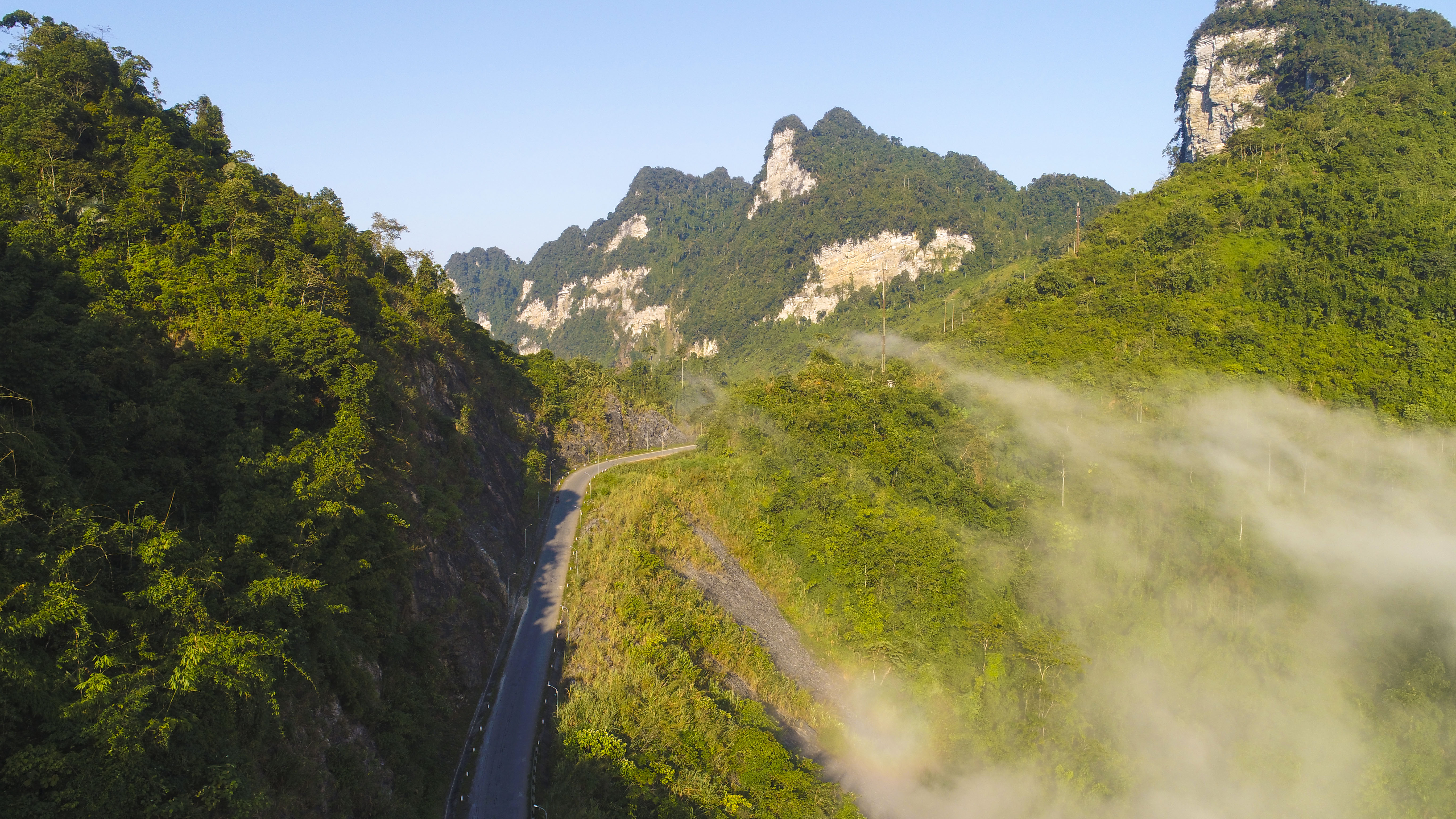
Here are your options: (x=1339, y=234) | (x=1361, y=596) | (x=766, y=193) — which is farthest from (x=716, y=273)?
(x=1361, y=596)

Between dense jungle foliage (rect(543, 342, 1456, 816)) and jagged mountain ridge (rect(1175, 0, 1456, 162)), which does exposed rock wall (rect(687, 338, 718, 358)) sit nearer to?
jagged mountain ridge (rect(1175, 0, 1456, 162))

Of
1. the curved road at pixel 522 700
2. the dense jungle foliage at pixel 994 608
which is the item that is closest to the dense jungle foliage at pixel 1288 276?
the dense jungle foliage at pixel 994 608

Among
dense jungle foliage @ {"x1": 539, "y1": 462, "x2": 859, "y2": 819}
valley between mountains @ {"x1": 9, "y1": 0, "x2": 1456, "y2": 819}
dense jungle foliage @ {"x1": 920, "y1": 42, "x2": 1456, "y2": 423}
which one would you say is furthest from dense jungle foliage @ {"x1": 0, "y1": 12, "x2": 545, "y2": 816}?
dense jungle foliage @ {"x1": 920, "y1": 42, "x2": 1456, "y2": 423}

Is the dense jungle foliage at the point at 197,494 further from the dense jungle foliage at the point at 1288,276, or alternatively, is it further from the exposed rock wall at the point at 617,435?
the dense jungle foliage at the point at 1288,276

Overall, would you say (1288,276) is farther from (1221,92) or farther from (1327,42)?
(1221,92)

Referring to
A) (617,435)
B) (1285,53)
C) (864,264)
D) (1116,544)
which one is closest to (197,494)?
(1116,544)

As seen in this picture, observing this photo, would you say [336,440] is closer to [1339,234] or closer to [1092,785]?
[1092,785]
